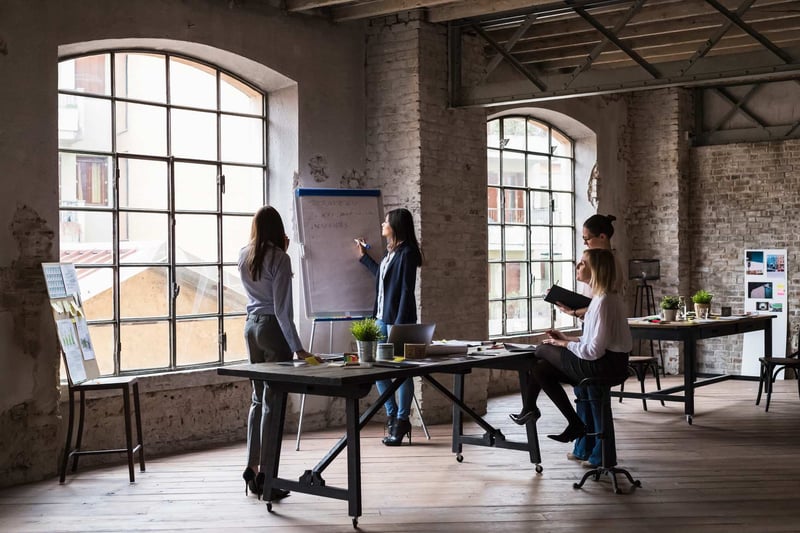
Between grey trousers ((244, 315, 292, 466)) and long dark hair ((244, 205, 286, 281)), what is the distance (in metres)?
0.31

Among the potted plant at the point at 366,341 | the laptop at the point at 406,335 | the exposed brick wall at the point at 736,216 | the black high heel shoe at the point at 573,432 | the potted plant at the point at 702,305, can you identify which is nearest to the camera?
the potted plant at the point at 366,341

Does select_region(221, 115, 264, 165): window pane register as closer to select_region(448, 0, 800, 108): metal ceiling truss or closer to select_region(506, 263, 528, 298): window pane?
select_region(448, 0, 800, 108): metal ceiling truss

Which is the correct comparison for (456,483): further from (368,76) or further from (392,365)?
(368,76)

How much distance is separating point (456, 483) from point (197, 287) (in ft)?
9.35

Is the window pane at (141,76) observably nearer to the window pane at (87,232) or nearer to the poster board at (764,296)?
the window pane at (87,232)

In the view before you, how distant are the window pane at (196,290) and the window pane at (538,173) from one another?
4739mm

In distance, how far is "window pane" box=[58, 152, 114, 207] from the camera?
22.5 ft

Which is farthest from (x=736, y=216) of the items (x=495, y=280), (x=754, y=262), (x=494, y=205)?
(x=495, y=280)

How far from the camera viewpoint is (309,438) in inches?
307

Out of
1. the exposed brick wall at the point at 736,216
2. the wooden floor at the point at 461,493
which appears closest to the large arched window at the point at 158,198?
the wooden floor at the point at 461,493

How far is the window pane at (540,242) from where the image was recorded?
11.3 metres

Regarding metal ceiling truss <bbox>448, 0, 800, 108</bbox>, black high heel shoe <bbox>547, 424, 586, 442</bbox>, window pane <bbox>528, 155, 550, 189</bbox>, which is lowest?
black high heel shoe <bbox>547, 424, 586, 442</bbox>

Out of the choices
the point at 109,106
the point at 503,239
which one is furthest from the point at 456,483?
the point at 503,239

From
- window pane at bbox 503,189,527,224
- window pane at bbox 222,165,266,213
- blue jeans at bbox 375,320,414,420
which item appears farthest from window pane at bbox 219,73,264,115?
window pane at bbox 503,189,527,224
